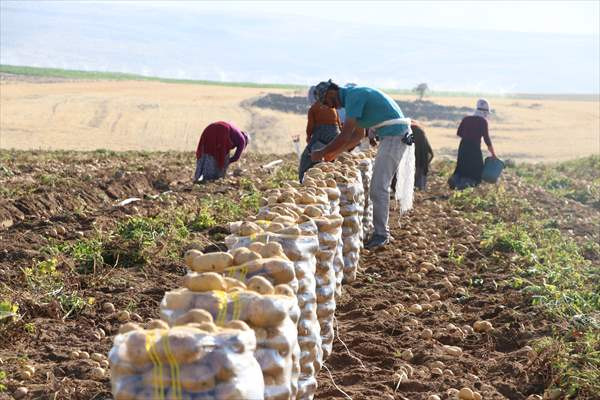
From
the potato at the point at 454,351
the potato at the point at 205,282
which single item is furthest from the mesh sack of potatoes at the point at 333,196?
the potato at the point at 205,282

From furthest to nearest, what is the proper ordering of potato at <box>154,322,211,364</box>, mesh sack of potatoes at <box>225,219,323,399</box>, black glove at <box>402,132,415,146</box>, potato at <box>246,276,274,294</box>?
black glove at <box>402,132,415,146</box>
mesh sack of potatoes at <box>225,219,323,399</box>
potato at <box>246,276,274,294</box>
potato at <box>154,322,211,364</box>

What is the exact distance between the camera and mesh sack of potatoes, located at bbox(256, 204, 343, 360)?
5027 millimetres

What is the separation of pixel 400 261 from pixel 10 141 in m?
18.5

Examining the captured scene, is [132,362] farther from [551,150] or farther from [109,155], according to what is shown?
[551,150]

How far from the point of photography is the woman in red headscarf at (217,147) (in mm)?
12633

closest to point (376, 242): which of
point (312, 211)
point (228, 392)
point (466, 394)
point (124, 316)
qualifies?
point (124, 316)

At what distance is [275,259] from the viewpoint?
3.92 metres

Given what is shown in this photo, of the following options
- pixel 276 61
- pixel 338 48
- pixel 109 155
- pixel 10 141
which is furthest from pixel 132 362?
pixel 338 48

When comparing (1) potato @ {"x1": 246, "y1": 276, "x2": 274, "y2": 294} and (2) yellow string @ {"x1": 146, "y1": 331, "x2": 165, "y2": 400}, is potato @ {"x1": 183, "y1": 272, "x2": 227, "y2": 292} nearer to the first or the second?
(1) potato @ {"x1": 246, "y1": 276, "x2": 274, "y2": 294}

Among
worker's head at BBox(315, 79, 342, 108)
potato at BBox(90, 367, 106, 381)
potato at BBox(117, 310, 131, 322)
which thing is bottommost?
potato at BBox(90, 367, 106, 381)

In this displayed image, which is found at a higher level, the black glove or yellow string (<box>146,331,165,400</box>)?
the black glove

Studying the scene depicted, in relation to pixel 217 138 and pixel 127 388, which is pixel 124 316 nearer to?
pixel 127 388

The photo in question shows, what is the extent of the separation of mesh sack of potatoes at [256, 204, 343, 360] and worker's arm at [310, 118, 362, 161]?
263 cm

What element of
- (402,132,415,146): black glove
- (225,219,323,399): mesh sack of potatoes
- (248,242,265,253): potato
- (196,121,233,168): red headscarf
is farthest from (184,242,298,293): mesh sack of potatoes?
(196,121,233,168): red headscarf
